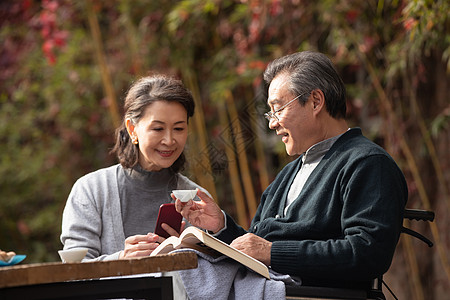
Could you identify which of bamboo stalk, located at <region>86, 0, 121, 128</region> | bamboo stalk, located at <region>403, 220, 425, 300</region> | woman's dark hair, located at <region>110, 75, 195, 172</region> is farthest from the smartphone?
bamboo stalk, located at <region>86, 0, 121, 128</region>

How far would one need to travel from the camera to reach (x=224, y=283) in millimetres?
1868

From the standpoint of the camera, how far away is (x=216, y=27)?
4.90 m

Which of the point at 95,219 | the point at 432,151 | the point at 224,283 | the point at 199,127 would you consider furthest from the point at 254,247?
the point at 199,127

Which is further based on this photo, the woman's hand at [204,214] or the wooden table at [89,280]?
the woman's hand at [204,214]

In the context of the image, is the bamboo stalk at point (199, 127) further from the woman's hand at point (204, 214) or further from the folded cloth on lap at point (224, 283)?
the folded cloth on lap at point (224, 283)

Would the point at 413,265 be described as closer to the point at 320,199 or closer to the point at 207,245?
the point at 320,199

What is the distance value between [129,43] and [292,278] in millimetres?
3926

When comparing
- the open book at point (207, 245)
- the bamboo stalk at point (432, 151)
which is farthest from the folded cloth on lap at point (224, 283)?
the bamboo stalk at point (432, 151)

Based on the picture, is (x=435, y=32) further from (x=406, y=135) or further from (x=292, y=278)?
(x=292, y=278)

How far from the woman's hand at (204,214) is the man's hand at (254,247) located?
31cm

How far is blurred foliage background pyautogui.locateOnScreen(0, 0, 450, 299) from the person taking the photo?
3.81 meters

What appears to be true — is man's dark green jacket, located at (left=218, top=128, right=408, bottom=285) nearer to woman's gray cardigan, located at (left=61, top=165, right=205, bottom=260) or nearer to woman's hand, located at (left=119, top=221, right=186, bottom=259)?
woman's hand, located at (left=119, top=221, right=186, bottom=259)

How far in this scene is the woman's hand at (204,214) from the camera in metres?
2.31

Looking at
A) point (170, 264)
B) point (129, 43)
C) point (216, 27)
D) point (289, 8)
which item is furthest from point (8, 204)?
point (170, 264)
